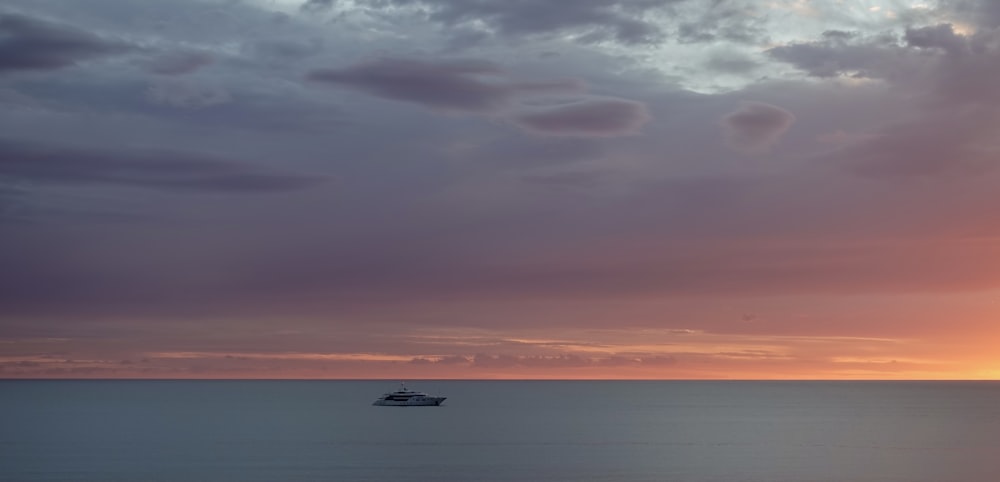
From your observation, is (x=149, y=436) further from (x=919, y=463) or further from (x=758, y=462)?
(x=919, y=463)

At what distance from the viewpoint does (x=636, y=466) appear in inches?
5044

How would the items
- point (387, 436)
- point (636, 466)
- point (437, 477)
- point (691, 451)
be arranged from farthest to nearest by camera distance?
1. point (387, 436)
2. point (691, 451)
3. point (636, 466)
4. point (437, 477)

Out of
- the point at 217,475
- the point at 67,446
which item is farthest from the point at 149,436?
the point at 217,475

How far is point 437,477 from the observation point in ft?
380

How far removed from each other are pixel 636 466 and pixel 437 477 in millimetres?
26572

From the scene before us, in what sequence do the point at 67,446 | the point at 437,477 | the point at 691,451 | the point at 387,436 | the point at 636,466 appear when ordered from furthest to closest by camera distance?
the point at 387,436
the point at 67,446
the point at 691,451
the point at 636,466
the point at 437,477

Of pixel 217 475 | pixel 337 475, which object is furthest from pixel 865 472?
pixel 217 475

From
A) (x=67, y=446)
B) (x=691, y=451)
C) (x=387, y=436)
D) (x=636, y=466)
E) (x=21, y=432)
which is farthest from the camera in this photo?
(x=21, y=432)

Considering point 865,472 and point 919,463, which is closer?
point 865,472

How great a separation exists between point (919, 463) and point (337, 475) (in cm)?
7380

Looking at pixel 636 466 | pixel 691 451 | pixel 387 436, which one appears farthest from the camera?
pixel 387 436

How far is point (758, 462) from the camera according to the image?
13312 centimetres

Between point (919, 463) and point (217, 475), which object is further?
point (919, 463)

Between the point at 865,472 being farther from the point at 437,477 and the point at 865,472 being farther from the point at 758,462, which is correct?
the point at 437,477
